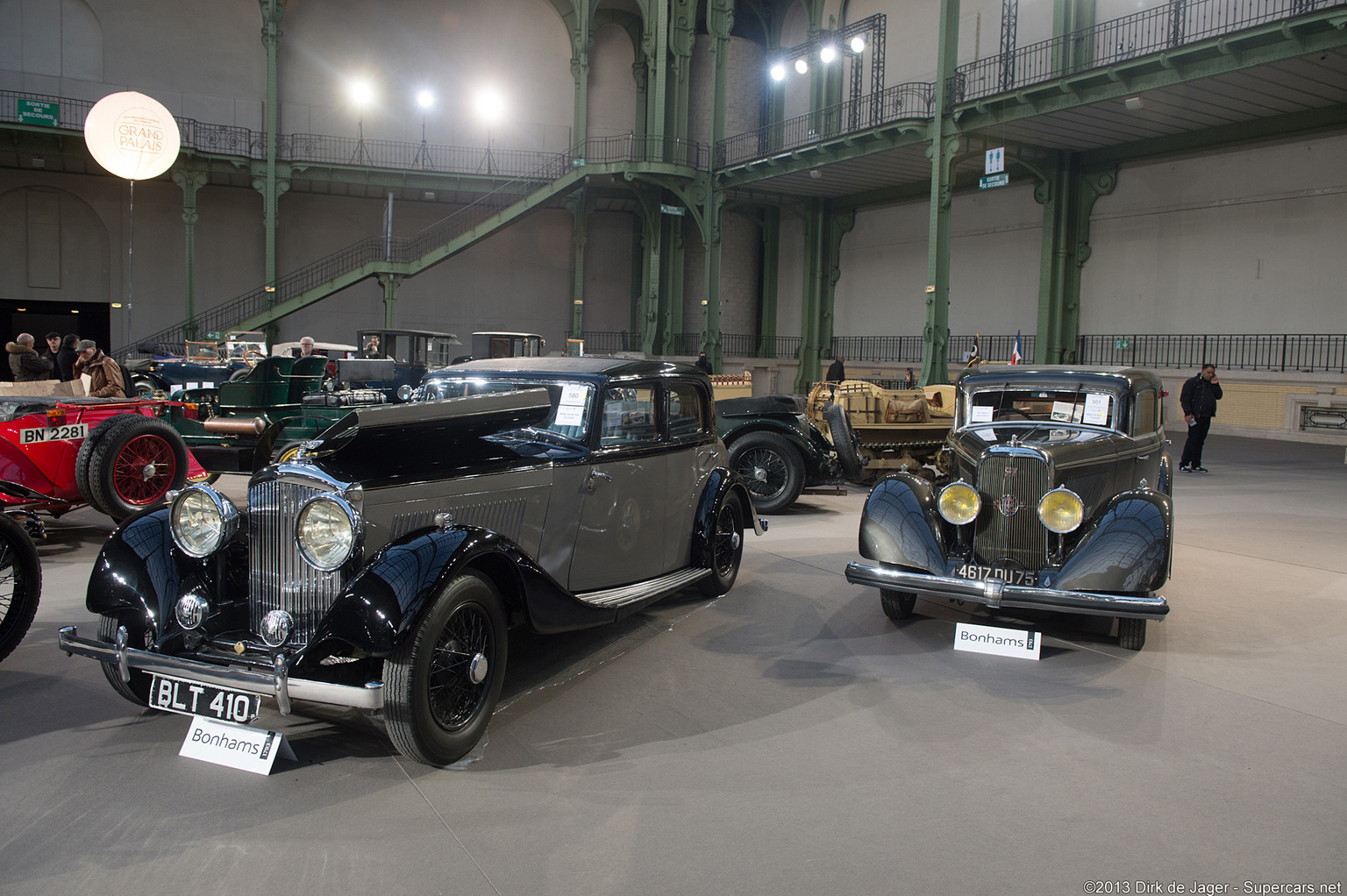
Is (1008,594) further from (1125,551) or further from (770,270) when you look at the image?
(770,270)

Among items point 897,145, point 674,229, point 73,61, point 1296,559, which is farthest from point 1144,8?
point 73,61

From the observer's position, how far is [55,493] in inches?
262

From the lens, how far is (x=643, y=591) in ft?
15.6

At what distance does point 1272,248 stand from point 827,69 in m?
13.1

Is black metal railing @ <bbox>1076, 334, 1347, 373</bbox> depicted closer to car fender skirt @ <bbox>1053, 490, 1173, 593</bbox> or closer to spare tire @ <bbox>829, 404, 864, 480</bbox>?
spare tire @ <bbox>829, 404, 864, 480</bbox>

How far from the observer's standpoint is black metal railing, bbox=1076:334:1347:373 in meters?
17.1

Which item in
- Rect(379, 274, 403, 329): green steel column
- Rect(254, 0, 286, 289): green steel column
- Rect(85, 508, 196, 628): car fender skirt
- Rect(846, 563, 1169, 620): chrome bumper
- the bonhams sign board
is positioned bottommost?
Rect(846, 563, 1169, 620): chrome bumper

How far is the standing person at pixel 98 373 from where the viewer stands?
834 cm

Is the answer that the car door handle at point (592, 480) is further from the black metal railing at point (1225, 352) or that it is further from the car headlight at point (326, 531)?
the black metal railing at point (1225, 352)

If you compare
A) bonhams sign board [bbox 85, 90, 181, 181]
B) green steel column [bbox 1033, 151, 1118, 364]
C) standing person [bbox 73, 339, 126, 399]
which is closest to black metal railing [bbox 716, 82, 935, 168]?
green steel column [bbox 1033, 151, 1118, 364]

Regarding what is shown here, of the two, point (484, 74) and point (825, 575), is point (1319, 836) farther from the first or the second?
point (484, 74)

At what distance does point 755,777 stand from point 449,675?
3.98 ft

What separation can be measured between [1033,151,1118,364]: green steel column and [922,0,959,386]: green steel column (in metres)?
3.71

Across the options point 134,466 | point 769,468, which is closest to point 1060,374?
point 769,468
